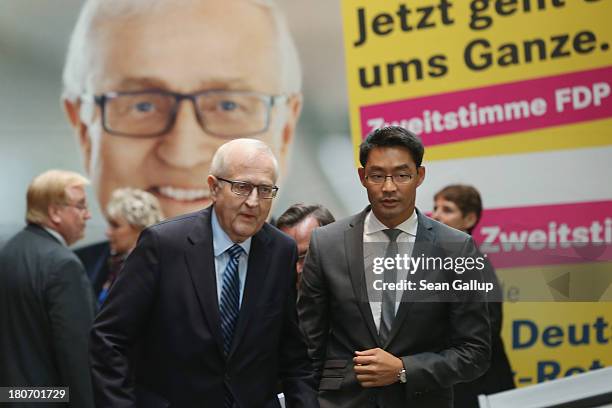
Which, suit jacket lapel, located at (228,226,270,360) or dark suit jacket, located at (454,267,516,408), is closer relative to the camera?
suit jacket lapel, located at (228,226,270,360)

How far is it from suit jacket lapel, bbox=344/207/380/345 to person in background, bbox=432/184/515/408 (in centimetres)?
143

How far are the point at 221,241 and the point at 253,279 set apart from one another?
0.15 m

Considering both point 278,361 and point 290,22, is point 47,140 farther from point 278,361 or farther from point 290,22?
point 278,361

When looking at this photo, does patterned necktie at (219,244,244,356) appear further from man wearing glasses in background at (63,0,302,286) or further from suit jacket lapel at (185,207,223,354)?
man wearing glasses in background at (63,0,302,286)

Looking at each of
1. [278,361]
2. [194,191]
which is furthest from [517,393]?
[194,191]

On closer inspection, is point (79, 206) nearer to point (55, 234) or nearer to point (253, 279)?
point (55, 234)

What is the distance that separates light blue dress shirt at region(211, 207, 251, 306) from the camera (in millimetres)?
2646

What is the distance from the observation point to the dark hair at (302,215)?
3436mm

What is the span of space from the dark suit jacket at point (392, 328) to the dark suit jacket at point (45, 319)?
1.61 meters

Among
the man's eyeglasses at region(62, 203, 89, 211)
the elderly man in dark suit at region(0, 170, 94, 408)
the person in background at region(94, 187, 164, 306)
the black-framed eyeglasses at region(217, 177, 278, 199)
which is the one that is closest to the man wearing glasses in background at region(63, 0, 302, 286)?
the person in background at region(94, 187, 164, 306)

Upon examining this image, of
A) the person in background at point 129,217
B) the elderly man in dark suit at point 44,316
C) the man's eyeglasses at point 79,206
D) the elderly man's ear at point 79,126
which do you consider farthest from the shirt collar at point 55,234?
the elderly man's ear at point 79,126

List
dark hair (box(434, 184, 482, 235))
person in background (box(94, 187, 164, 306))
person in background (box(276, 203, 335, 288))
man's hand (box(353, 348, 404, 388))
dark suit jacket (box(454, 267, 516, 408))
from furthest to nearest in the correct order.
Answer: person in background (box(94, 187, 164, 306))
dark hair (box(434, 184, 482, 235))
dark suit jacket (box(454, 267, 516, 408))
person in background (box(276, 203, 335, 288))
man's hand (box(353, 348, 404, 388))

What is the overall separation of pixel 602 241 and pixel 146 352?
2.94m

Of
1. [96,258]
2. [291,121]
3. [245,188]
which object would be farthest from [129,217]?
[245,188]
